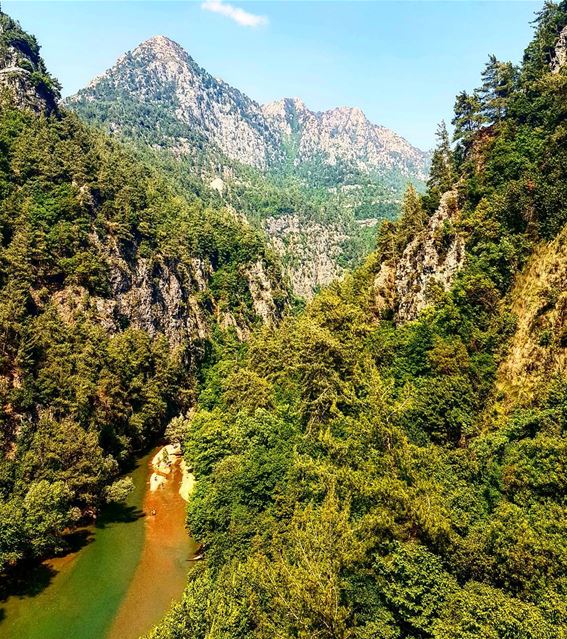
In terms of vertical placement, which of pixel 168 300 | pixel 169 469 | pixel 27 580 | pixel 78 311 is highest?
pixel 168 300

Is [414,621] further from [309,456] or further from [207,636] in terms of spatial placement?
[309,456]

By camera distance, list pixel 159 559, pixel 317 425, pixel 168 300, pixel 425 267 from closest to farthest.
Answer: pixel 317 425 < pixel 159 559 < pixel 425 267 < pixel 168 300

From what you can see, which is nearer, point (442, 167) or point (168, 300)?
point (442, 167)

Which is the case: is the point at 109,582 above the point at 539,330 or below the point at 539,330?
below

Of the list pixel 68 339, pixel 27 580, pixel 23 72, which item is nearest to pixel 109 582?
pixel 27 580

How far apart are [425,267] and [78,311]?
53445 millimetres

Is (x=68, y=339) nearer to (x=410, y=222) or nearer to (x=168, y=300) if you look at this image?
(x=168, y=300)

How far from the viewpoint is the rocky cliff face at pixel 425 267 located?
57.7 meters

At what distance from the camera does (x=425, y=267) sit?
203 feet

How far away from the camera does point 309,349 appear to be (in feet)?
145

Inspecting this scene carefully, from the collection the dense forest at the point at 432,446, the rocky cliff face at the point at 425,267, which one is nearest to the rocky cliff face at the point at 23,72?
the dense forest at the point at 432,446

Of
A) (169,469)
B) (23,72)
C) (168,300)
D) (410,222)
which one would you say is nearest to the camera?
(169,469)

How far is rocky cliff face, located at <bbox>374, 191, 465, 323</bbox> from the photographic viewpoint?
5772 cm

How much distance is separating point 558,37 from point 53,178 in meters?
85.6
